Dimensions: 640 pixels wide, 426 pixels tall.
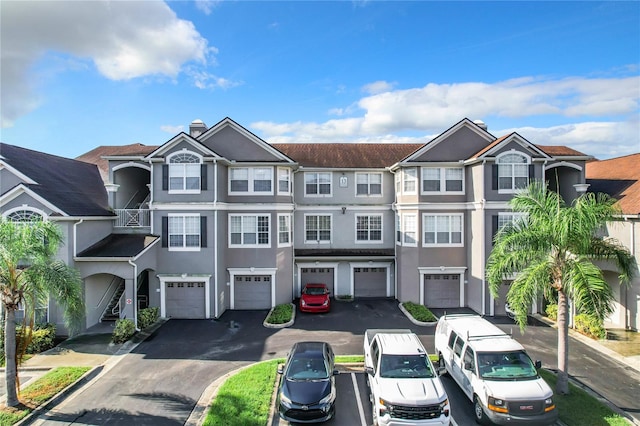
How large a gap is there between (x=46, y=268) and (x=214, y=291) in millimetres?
8757

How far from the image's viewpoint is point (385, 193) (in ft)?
74.3

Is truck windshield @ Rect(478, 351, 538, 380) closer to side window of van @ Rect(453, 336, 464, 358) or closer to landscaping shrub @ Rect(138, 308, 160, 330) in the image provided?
Answer: side window of van @ Rect(453, 336, 464, 358)

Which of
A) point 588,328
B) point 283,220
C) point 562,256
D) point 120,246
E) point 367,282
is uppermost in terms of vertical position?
point 283,220

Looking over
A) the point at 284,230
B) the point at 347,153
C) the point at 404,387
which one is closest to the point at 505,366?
the point at 404,387

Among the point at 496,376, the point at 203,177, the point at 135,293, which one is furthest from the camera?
the point at 203,177

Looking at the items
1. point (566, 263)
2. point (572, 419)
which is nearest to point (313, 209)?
point (566, 263)

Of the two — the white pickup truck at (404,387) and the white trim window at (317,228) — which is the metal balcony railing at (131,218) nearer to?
the white trim window at (317,228)

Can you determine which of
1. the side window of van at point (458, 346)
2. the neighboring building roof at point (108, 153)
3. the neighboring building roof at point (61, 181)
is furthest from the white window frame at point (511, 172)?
the neighboring building roof at point (61, 181)

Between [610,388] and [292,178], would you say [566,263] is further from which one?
[292,178]

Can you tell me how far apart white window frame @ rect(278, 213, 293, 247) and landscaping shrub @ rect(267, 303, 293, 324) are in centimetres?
350

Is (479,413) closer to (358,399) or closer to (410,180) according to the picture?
(358,399)

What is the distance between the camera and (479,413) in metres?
9.45

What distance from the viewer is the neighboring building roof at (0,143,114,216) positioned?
53.4 ft

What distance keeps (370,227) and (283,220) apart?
239 inches
